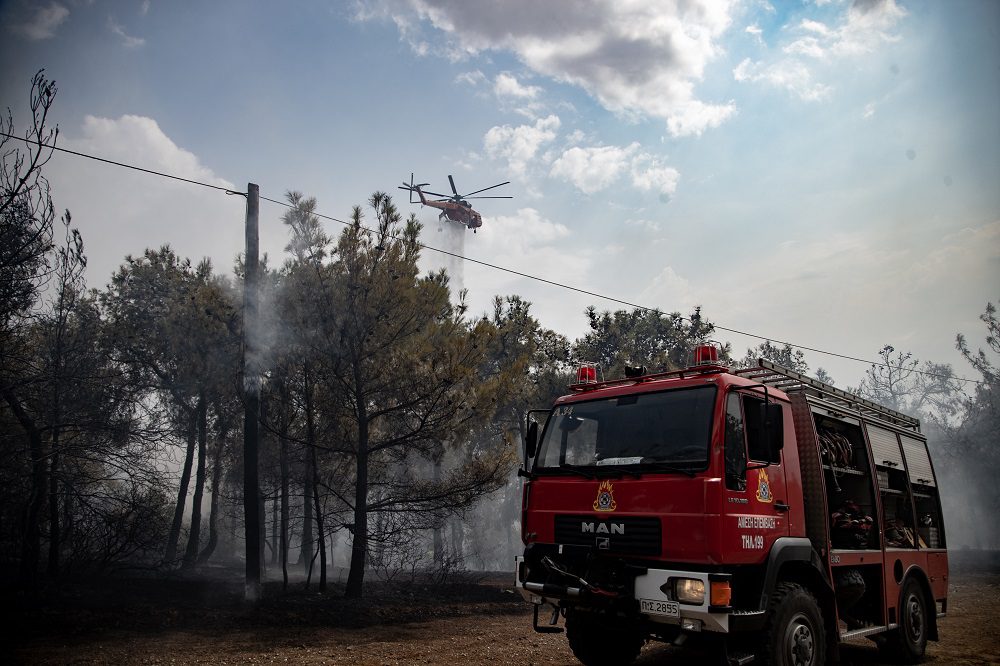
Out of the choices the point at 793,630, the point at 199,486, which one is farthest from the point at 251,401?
the point at 199,486

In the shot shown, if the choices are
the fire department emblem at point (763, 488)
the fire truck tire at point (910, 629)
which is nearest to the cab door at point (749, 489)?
the fire department emblem at point (763, 488)

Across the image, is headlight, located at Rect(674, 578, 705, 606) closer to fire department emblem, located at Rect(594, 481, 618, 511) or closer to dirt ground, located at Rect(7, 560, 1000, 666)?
fire department emblem, located at Rect(594, 481, 618, 511)

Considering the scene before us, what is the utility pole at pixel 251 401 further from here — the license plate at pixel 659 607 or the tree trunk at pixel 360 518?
the license plate at pixel 659 607

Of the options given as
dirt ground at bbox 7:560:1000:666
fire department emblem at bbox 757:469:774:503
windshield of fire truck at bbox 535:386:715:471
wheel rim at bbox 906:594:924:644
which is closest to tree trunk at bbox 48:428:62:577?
dirt ground at bbox 7:560:1000:666

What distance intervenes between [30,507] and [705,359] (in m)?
11.5

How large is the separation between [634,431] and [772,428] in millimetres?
1224

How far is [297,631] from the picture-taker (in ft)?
33.8

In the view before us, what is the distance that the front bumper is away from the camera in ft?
17.2

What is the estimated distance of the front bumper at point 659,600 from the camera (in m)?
5.23

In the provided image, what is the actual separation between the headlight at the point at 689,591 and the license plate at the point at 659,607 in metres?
0.08

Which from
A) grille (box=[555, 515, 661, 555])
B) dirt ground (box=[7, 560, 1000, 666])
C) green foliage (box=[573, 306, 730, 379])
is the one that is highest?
green foliage (box=[573, 306, 730, 379])

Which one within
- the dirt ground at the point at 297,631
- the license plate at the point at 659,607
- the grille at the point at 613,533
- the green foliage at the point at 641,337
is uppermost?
the green foliage at the point at 641,337

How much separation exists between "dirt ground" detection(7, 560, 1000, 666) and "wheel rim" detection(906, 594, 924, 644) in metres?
0.37

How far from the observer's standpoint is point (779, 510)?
6.15 meters
